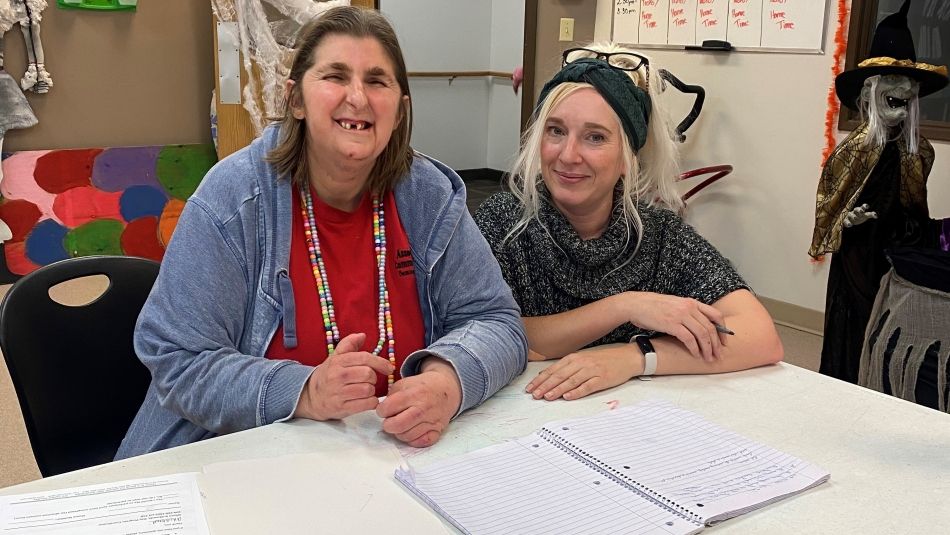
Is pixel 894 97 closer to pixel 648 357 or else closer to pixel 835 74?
pixel 835 74

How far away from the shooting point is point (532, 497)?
3.33 ft

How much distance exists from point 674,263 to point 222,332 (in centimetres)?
91

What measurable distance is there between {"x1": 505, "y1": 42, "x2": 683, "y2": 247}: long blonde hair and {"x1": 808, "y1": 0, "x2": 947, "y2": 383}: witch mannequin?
136 cm

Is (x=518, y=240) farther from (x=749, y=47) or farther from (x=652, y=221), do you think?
(x=749, y=47)

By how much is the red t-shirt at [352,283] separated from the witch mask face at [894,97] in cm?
209

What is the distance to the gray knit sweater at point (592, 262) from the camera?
1665 mm

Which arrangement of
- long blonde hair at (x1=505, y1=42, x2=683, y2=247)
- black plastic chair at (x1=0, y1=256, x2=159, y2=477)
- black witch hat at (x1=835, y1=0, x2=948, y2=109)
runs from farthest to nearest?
black witch hat at (x1=835, y1=0, x2=948, y2=109), long blonde hair at (x1=505, y1=42, x2=683, y2=247), black plastic chair at (x1=0, y1=256, x2=159, y2=477)

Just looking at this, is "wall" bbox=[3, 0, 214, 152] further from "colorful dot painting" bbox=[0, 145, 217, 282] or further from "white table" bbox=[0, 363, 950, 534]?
"white table" bbox=[0, 363, 950, 534]

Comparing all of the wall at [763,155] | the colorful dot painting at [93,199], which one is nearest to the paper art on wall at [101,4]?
the colorful dot painting at [93,199]

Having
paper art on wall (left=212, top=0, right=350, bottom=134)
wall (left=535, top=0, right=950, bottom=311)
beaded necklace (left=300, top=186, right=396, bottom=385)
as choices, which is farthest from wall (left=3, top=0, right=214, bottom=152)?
beaded necklace (left=300, top=186, right=396, bottom=385)

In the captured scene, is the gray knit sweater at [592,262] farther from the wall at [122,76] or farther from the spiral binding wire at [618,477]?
the wall at [122,76]

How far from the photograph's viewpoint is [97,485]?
1.00 metres

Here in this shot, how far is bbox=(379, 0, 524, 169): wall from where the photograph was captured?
23.5 ft

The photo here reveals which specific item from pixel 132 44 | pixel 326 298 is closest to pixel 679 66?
pixel 132 44
